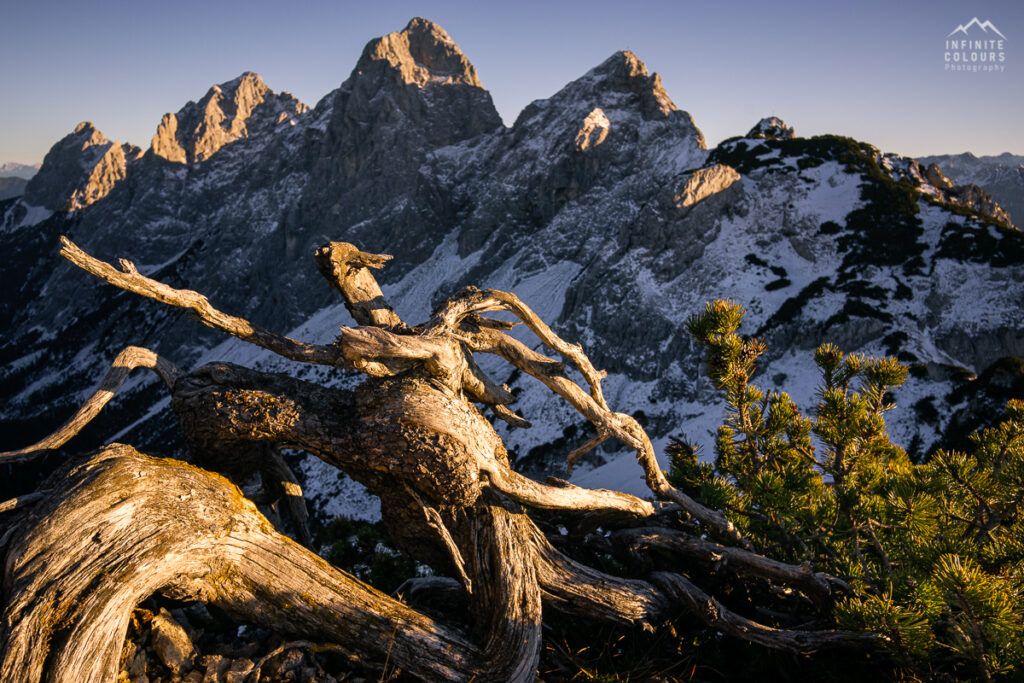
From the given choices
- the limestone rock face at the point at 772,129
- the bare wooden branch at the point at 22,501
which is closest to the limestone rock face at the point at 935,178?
the limestone rock face at the point at 772,129

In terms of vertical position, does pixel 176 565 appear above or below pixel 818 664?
above

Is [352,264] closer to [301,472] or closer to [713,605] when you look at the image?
[713,605]

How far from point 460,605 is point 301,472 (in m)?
54.1

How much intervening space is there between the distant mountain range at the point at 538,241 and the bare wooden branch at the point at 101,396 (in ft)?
92.2

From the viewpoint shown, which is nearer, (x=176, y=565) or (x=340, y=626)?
(x=176, y=565)

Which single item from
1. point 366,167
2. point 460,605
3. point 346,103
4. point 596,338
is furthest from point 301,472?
point 346,103

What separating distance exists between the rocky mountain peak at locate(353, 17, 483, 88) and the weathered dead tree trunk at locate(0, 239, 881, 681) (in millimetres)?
129431

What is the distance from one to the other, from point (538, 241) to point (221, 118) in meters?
157

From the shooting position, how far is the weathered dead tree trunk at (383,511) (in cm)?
337

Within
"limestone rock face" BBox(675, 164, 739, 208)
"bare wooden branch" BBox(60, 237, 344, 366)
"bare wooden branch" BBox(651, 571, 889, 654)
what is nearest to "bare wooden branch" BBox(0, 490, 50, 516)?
"bare wooden branch" BBox(60, 237, 344, 366)

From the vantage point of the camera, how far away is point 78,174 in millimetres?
194000

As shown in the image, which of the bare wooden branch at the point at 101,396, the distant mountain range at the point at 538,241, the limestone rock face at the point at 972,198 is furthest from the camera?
the limestone rock face at the point at 972,198

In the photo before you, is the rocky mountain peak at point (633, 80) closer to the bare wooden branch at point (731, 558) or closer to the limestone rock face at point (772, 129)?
the limestone rock face at point (772, 129)

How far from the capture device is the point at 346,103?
4734 inches
